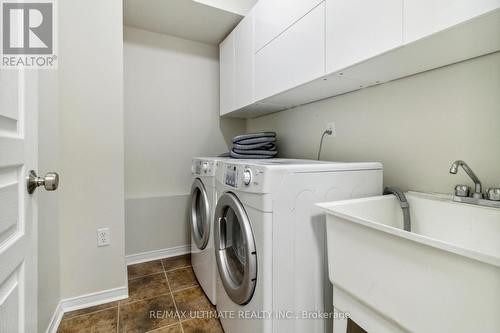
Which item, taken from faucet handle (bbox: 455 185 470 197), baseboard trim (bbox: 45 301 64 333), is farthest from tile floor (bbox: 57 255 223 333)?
faucet handle (bbox: 455 185 470 197)

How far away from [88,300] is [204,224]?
960 millimetres

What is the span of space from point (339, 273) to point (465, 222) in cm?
56

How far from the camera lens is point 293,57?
1390 mm

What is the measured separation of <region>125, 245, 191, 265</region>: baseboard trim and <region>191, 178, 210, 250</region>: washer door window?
68cm

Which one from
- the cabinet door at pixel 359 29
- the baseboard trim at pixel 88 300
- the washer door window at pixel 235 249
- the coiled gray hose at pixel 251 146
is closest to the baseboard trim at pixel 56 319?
the baseboard trim at pixel 88 300

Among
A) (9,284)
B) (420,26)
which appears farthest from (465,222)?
(9,284)

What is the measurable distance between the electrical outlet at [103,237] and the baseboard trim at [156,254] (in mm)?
647

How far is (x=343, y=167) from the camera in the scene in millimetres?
1114

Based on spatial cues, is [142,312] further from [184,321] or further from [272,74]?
[272,74]

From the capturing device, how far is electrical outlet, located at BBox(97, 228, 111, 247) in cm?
163

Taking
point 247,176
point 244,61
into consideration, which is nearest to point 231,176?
point 247,176

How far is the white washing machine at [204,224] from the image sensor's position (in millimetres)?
1508

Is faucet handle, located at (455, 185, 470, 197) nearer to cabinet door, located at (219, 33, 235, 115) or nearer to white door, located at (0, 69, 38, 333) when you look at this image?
white door, located at (0, 69, 38, 333)

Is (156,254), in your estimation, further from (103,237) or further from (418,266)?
(418,266)
